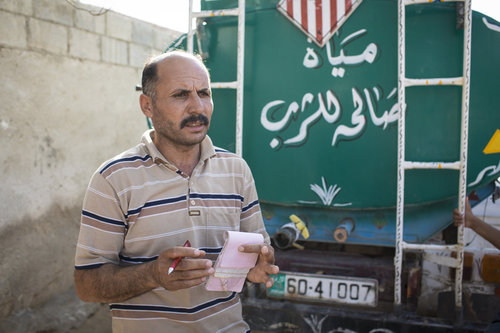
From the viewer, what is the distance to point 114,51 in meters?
4.41

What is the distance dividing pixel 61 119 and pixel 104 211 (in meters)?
2.77

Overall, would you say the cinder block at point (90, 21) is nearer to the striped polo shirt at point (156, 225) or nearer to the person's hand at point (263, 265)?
the striped polo shirt at point (156, 225)

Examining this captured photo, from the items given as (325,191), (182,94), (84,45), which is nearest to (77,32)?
(84,45)

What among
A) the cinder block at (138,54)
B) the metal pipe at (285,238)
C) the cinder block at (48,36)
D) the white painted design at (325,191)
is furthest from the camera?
the cinder block at (138,54)

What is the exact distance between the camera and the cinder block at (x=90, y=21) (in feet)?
13.0

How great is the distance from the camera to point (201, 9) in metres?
2.83

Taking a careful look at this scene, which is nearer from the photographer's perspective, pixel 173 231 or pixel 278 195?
pixel 173 231

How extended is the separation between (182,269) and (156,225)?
0.75 feet

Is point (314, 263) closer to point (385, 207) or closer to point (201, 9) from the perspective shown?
point (385, 207)

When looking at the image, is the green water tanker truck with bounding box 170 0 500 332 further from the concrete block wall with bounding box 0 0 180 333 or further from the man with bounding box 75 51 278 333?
the concrete block wall with bounding box 0 0 180 333

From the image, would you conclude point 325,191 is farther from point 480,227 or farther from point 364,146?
point 480,227

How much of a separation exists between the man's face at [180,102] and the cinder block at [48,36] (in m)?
2.46

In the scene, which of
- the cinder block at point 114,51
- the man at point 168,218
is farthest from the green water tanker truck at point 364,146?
the cinder block at point 114,51

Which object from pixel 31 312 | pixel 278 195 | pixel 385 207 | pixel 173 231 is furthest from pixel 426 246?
pixel 31 312
